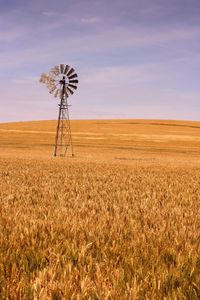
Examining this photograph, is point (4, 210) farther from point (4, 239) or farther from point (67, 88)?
point (67, 88)

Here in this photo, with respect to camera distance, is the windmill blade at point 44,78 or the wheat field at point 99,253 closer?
the wheat field at point 99,253

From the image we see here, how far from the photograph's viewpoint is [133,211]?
7.89m

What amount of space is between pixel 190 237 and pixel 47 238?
1.75 metres

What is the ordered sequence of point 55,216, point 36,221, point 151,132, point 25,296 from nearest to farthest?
point 25,296
point 36,221
point 55,216
point 151,132

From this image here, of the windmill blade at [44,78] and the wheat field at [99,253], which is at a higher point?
the windmill blade at [44,78]

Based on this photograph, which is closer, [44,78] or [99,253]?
[99,253]

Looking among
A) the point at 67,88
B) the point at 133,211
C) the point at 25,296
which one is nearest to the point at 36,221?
the point at 133,211

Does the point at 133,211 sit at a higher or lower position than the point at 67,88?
lower

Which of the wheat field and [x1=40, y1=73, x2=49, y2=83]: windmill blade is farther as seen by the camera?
[x1=40, y1=73, x2=49, y2=83]: windmill blade

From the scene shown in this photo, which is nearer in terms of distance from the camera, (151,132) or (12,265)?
(12,265)

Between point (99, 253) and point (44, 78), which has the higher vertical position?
point (44, 78)

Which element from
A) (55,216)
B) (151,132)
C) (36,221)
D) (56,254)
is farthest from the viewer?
(151,132)

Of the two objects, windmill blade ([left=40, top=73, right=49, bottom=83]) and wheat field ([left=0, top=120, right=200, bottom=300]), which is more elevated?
windmill blade ([left=40, top=73, right=49, bottom=83])

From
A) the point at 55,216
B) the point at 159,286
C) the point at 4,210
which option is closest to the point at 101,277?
the point at 159,286
